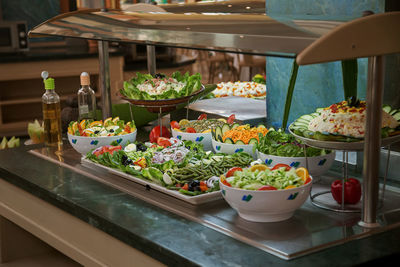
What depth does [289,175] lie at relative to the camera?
1.65 metres

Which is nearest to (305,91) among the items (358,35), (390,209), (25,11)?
(390,209)

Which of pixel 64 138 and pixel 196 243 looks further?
pixel 64 138

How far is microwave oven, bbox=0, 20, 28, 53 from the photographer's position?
6723mm

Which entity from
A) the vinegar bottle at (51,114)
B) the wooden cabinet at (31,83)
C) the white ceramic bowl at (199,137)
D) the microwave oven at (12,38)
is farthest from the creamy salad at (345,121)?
the microwave oven at (12,38)

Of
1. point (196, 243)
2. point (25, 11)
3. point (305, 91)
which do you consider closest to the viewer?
point (196, 243)

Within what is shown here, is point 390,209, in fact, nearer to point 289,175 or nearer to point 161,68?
point 289,175

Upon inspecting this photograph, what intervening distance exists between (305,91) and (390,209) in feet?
2.82

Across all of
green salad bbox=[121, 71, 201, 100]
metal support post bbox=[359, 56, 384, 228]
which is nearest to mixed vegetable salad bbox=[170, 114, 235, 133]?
green salad bbox=[121, 71, 201, 100]

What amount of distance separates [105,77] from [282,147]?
1026 mm

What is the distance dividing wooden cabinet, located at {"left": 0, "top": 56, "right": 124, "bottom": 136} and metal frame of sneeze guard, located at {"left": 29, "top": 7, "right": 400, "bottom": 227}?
4.48m

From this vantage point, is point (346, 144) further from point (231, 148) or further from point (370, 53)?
point (231, 148)

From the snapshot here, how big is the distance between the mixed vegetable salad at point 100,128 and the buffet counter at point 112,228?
0.42 feet

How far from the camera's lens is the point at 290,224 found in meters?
1.62

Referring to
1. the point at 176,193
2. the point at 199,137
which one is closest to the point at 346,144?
the point at 176,193
